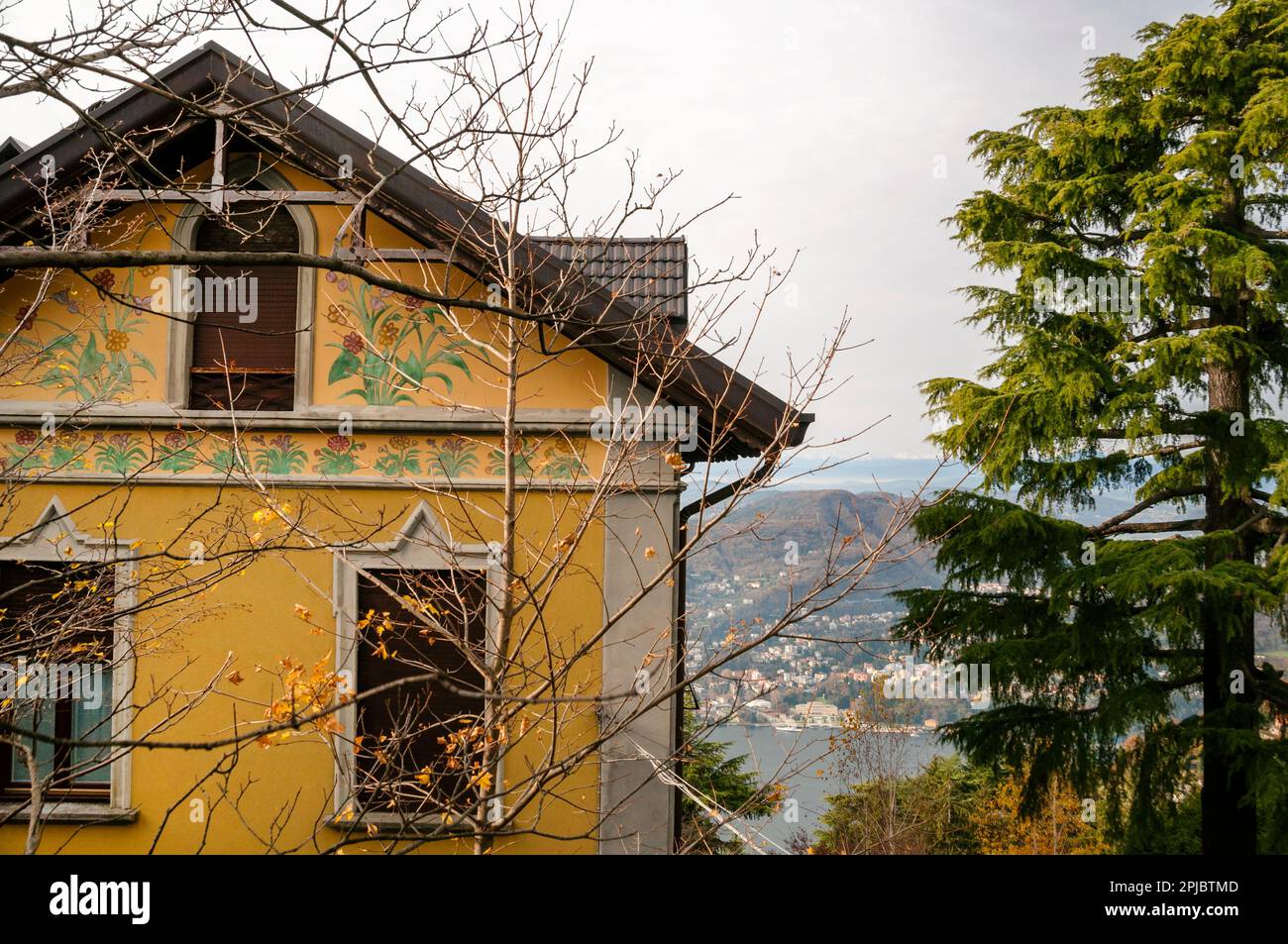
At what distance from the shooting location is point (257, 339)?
6.99 meters

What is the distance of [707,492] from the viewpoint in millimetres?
5125

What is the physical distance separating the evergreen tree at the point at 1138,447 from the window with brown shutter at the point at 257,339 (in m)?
7.51

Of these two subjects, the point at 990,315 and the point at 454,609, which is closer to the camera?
the point at 454,609

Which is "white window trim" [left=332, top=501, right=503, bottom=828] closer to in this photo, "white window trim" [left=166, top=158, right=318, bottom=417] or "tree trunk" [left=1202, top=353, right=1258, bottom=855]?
"white window trim" [left=166, top=158, right=318, bottom=417]

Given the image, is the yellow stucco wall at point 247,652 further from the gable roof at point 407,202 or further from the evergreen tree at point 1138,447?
the evergreen tree at point 1138,447

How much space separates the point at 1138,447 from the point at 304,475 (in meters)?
9.91

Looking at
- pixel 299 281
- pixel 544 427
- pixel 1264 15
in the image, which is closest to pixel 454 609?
pixel 544 427

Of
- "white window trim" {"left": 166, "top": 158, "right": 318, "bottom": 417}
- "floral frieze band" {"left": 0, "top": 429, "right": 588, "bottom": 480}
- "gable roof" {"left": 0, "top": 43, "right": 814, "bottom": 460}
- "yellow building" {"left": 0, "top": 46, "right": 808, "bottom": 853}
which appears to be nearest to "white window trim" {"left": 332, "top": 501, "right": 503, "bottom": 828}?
"yellow building" {"left": 0, "top": 46, "right": 808, "bottom": 853}

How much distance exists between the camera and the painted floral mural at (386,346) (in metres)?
6.72

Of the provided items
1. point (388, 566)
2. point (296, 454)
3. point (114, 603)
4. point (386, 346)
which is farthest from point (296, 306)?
point (114, 603)

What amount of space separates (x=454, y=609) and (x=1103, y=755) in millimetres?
8977
